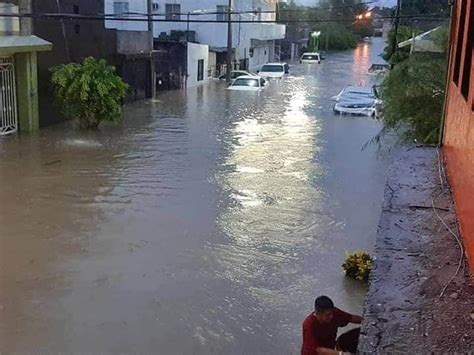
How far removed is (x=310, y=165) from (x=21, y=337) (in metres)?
10.3

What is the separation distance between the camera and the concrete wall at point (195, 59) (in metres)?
33.0

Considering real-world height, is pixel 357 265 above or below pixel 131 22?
below

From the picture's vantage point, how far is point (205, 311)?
7.51m

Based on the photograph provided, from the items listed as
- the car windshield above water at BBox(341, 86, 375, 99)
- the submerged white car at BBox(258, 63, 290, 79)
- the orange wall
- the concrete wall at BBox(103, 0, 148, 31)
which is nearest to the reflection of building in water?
the orange wall

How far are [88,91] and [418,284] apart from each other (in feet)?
54.0

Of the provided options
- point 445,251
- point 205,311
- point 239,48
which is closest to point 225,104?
point 239,48

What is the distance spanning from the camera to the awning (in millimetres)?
16312

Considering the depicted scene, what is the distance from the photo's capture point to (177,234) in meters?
10.2

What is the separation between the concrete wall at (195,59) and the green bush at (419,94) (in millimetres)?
21171

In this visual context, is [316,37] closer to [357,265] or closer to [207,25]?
[207,25]

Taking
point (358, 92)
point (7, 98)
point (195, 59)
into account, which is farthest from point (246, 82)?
point (7, 98)

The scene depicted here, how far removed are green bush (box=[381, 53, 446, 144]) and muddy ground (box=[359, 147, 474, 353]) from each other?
7675 millimetres

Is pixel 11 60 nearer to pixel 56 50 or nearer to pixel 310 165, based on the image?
pixel 56 50

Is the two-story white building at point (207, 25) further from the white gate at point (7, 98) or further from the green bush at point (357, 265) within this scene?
the green bush at point (357, 265)
